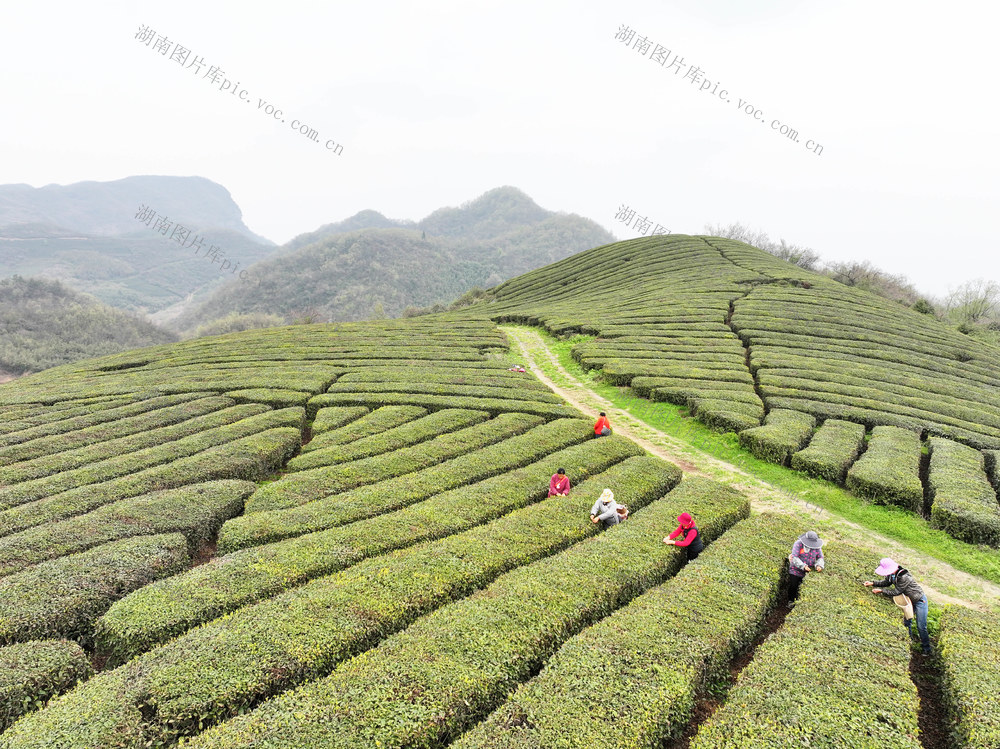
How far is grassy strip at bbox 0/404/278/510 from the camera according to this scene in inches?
555

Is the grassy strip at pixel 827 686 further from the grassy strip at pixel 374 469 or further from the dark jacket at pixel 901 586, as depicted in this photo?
the grassy strip at pixel 374 469

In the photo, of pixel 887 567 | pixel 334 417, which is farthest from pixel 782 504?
pixel 334 417

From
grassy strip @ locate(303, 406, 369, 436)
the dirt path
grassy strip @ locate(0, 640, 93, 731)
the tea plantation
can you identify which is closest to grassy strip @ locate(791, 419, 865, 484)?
the tea plantation

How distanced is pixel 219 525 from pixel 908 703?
Result: 51.7 ft

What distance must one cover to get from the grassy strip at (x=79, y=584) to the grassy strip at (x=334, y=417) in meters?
8.38

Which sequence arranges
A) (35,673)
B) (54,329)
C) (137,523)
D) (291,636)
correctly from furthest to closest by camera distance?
(54,329)
(137,523)
(291,636)
(35,673)

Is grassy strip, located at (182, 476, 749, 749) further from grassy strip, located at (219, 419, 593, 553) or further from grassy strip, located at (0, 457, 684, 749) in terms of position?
grassy strip, located at (219, 419, 593, 553)

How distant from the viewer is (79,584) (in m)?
9.84

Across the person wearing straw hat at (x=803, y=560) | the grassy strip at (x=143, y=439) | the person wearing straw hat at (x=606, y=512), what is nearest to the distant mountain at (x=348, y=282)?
the grassy strip at (x=143, y=439)

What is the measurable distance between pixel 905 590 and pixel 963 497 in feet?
25.9

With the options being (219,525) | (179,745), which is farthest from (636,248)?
(179,745)

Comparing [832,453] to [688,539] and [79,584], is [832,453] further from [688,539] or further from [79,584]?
[79,584]

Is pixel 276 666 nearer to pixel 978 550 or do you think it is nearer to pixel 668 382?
pixel 978 550

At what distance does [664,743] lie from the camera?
24.0 ft
